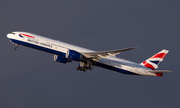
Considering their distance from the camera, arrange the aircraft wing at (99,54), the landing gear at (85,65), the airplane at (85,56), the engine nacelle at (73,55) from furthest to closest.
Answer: the landing gear at (85,65)
the airplane at (85,56)
the engine nacelle at (73,55)
the aircraft wing at (99,54)

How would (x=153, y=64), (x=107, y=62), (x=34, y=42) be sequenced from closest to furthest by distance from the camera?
(x=34, y=42) < (x=107, y=62) < (x=153, y=64)

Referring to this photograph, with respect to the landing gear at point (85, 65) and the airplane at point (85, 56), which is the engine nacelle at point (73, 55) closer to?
the airplane at point (85, 56)

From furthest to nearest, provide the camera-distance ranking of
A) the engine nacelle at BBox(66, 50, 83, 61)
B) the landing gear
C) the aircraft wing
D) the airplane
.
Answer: the landing gear, the airplane, the engine nacelle at BBox(66, 50, 83, 61), the aircraft wing

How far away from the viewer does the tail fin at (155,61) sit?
60.8 meters

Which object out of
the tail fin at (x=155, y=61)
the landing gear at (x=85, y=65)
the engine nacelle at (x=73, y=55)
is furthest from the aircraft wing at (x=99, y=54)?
the tail fin at (x=155, y=61)

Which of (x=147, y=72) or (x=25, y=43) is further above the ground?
(x=25, y=43)

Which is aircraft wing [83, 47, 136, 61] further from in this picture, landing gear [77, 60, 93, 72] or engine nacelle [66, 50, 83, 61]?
landing gear [77, 60, 93, 72]

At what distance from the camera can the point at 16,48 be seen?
5450 cm

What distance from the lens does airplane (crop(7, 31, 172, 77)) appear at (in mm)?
52156

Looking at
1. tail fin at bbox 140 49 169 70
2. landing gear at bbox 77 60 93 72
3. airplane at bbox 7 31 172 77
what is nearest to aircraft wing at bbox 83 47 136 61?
airplane at bbox 7 31 172 77

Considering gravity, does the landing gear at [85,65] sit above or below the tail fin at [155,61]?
below

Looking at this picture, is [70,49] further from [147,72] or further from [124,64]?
[147,72]

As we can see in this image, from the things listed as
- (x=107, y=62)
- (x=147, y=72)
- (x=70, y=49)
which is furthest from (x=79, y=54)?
(x=147, y=72)

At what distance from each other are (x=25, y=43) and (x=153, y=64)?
27.9 meters
